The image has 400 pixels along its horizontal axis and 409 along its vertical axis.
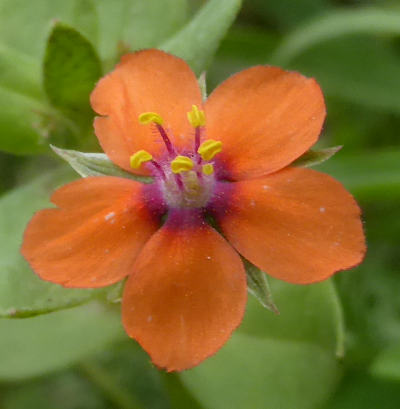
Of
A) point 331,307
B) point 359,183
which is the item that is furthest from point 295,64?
point 331,307

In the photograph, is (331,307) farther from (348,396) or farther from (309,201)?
(309,201)

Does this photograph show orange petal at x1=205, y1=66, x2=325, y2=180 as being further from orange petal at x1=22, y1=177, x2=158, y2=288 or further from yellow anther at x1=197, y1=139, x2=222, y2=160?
orange petal at x1=22, y1=177, x2=158, y2=288

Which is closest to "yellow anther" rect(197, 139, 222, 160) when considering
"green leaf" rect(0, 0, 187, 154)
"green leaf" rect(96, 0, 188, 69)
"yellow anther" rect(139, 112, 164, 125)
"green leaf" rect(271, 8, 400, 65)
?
"yellow anther" rect(139, 112, 164, 125)

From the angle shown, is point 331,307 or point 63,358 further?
point 63,358

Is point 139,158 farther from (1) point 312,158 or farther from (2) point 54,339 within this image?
(2) point 54,339

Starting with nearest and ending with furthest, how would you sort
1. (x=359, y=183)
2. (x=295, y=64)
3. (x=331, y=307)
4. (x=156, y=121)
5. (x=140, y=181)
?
(x=156, y=121)
(x=140, y=181)
(x=331, y=307)
(x=359, y=183)
(x=295, y=64)

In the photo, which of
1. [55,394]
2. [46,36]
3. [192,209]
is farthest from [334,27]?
[55,394]
